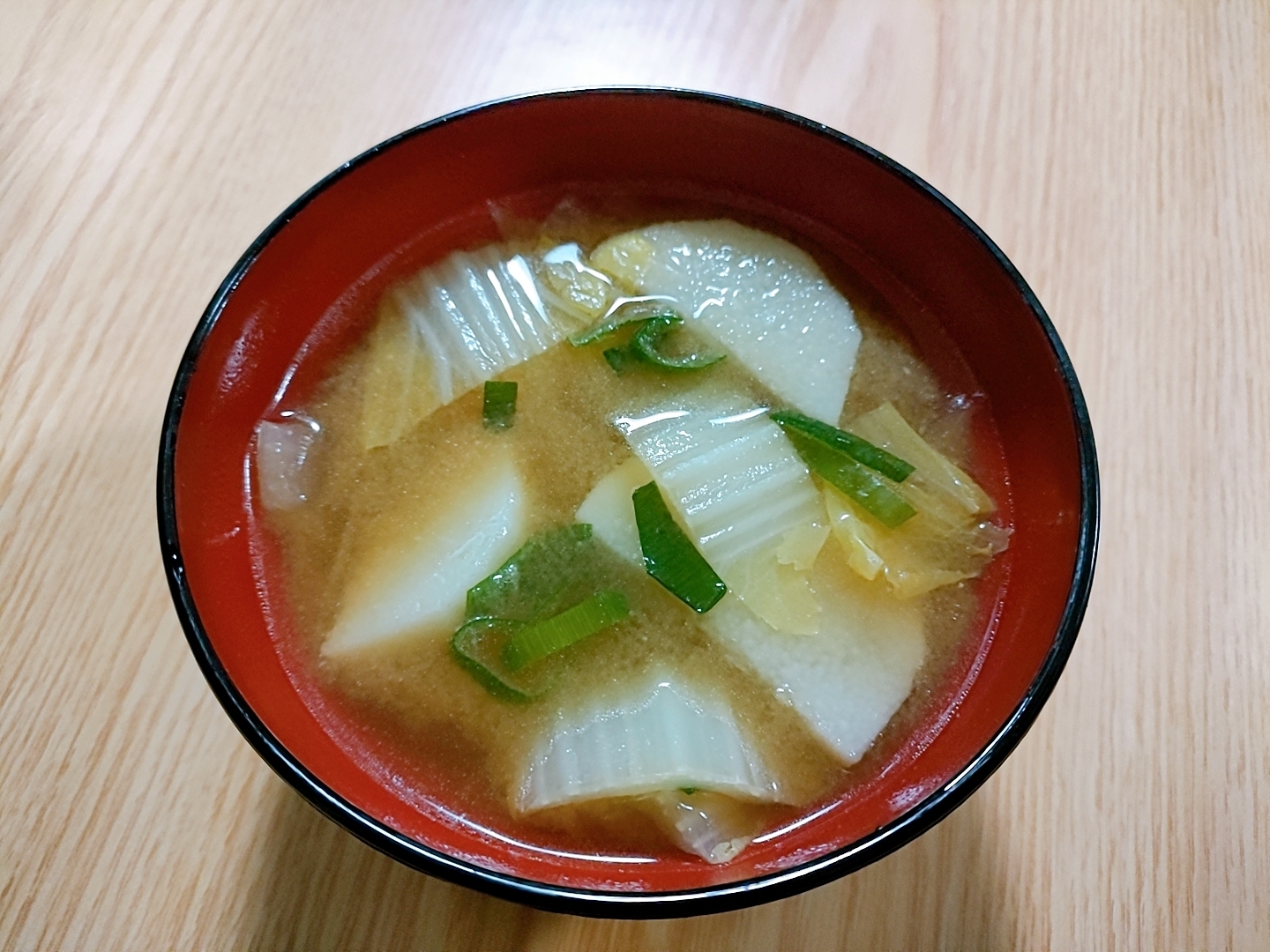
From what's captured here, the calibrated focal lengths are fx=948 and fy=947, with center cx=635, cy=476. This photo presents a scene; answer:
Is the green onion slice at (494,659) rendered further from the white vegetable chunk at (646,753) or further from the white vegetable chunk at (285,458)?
the white vegetable chunk at (285,458)

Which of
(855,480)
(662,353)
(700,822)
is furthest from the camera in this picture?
(662,353)

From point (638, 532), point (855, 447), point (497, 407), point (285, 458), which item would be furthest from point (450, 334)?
point (855, 447)

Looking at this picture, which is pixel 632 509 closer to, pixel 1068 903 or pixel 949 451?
pixel 949 451

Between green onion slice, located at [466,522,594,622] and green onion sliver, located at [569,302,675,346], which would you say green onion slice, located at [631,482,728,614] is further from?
green onion sliver, located at [569,302,675,346]

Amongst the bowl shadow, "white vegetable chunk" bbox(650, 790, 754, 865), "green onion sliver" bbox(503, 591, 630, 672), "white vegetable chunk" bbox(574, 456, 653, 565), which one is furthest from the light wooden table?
"white vegetable chunk" bbox(574, 456, 653, 565)

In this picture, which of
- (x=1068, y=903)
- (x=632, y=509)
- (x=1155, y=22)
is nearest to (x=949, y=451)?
(x=632, y=509)

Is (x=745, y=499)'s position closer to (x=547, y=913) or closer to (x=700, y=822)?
(x=700, y=822)
